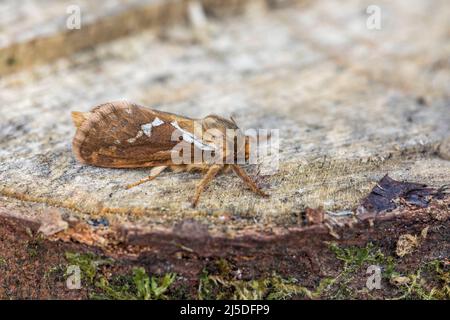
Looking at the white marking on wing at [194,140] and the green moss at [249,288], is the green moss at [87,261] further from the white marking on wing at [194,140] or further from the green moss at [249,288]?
the white marking on wing at [194,140]

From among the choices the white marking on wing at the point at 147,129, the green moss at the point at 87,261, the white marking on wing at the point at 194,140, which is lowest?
the green moss at the point at 87,261

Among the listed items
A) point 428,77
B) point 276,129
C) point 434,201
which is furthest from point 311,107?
→ point 434,201

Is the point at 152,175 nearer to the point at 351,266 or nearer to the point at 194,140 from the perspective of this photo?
the point at 194,140

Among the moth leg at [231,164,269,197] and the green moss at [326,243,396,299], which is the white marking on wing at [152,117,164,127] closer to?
the moth leg at [231,164,269,197]

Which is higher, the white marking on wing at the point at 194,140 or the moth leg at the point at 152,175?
the white marking on wing at the point at 194,140

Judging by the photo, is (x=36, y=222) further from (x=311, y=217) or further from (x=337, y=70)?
(x=337, y=70)

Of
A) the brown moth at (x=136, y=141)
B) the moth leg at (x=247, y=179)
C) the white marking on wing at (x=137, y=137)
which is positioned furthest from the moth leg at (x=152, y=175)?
the moth leg at (x=247, y=179)

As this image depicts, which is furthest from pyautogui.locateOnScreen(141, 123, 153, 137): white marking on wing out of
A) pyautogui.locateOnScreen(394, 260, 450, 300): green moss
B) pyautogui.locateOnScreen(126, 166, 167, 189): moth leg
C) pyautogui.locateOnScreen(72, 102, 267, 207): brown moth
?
pyautogui.locateOnScreen(394, 260, 450, 300): green moss
